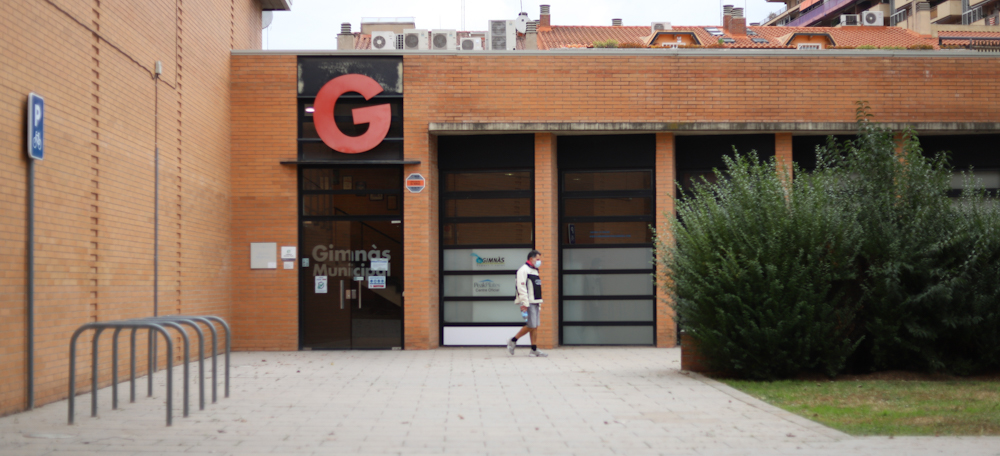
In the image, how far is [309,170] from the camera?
15086 millimetres

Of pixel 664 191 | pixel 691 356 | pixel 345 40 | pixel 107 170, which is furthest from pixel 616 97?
pixel 345 40

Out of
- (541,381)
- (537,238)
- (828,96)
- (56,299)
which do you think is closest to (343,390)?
(541,381)

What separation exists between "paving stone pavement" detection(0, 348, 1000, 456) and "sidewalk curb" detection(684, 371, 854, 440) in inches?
0.6

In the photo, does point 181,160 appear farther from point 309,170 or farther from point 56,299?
point 56,299

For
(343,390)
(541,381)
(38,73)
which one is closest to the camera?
(38,73)

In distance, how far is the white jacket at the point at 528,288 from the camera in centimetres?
1368

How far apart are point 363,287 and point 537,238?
3148 millimetres

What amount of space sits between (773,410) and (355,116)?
30.8ft

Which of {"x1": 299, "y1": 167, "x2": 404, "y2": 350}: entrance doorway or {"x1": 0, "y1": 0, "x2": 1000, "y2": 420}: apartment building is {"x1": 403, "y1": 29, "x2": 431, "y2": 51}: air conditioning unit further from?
{"x1": 299, "y1": 167, "x2": 404, "y2": 350}: entrance doorway

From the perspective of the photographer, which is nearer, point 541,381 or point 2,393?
point 2,393

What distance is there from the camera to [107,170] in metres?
10.3

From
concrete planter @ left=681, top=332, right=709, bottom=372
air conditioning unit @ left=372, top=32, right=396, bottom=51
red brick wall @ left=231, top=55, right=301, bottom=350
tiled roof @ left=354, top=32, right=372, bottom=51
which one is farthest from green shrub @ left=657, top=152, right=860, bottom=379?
tiled roof @ left=354, top=32, right=372, bottom=51

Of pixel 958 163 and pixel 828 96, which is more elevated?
pixel 828 96

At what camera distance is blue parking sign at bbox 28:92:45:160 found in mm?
8289
